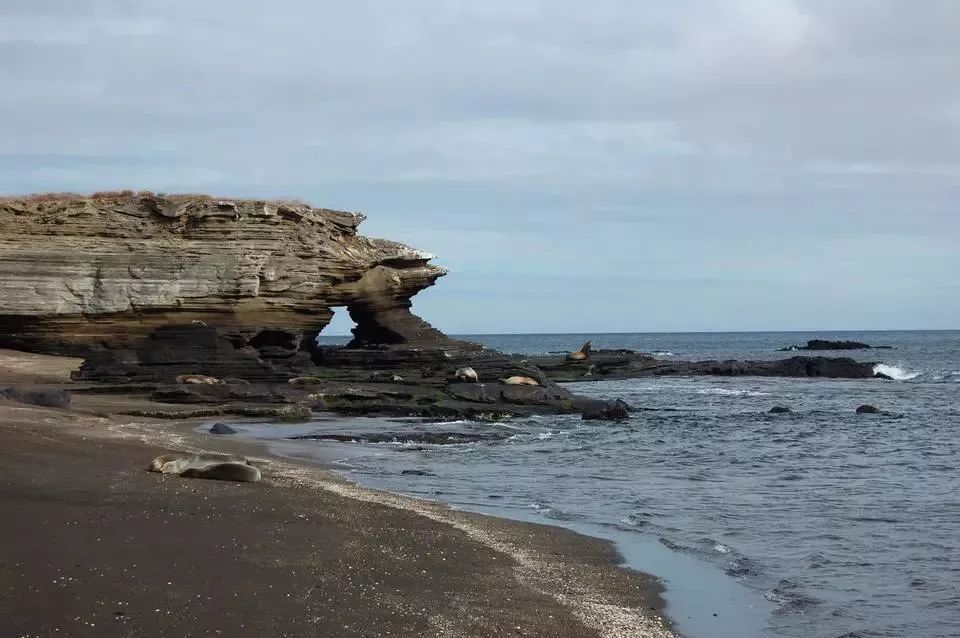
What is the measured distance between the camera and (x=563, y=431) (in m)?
23.3

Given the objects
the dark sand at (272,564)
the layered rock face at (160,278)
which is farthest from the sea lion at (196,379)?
the dark sand at (272,564)

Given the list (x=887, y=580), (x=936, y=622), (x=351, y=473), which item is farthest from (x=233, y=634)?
(x=351, y=473)

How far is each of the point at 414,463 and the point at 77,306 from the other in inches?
778

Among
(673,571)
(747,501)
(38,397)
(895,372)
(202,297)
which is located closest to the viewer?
(673,571)

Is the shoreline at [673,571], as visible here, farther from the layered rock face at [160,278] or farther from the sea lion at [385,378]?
the layered rock face at [160,278]

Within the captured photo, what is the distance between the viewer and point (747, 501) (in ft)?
43.2

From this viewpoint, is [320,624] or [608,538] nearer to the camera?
[320,624]

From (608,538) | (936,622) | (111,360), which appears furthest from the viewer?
(111,360)

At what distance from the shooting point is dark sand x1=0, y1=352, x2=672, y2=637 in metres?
5.68

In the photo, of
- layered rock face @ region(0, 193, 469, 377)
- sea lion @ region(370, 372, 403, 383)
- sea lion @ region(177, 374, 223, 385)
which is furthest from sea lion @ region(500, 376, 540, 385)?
sea lion @ region(177, 374, 223, 385)

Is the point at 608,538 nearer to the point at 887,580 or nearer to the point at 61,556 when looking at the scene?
the point at 887,580

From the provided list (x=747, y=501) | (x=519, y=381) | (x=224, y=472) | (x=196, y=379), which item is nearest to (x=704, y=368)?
(x=519, y=381)

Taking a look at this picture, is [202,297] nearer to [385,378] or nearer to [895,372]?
[385,378]

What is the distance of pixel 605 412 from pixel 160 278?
15608 millimetres
